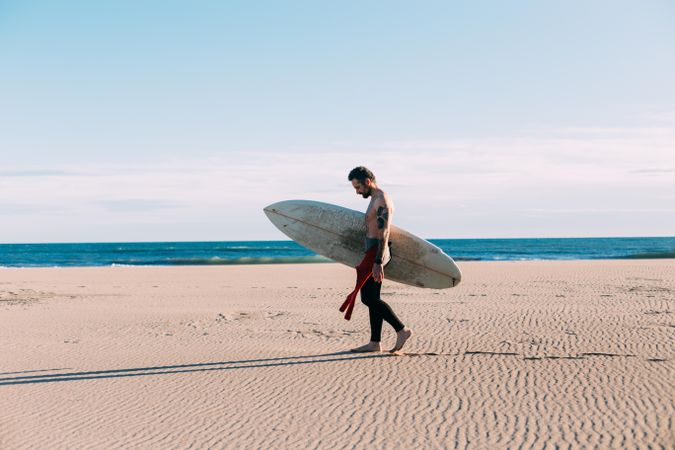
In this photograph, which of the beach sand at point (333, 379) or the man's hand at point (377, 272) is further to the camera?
the man's hand at point (377, 272)

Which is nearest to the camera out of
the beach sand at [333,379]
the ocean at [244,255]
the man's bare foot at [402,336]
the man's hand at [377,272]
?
the beach sand at [333,379]

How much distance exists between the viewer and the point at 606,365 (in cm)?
644

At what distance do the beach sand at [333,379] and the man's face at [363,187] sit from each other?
1.75 metres

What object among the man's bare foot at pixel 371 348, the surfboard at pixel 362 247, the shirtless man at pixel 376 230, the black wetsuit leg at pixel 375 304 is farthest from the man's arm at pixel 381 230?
the surfboard at pixel 362 247

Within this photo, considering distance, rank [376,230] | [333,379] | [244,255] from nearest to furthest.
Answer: [333,379]
[376,230]
[244,255]

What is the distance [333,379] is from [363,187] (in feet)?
6.53

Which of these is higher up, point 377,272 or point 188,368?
point 377,272

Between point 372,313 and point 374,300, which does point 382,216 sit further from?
point 372,313

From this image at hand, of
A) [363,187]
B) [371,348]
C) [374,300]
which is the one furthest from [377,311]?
[363,187]

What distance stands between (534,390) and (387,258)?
2.07 m

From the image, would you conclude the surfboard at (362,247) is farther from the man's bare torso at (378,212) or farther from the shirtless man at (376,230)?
the man's bare torso at (378,212)

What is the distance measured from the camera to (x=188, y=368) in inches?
260

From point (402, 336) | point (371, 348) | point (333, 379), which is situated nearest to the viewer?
point (333, 379)

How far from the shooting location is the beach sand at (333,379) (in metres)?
4.46
